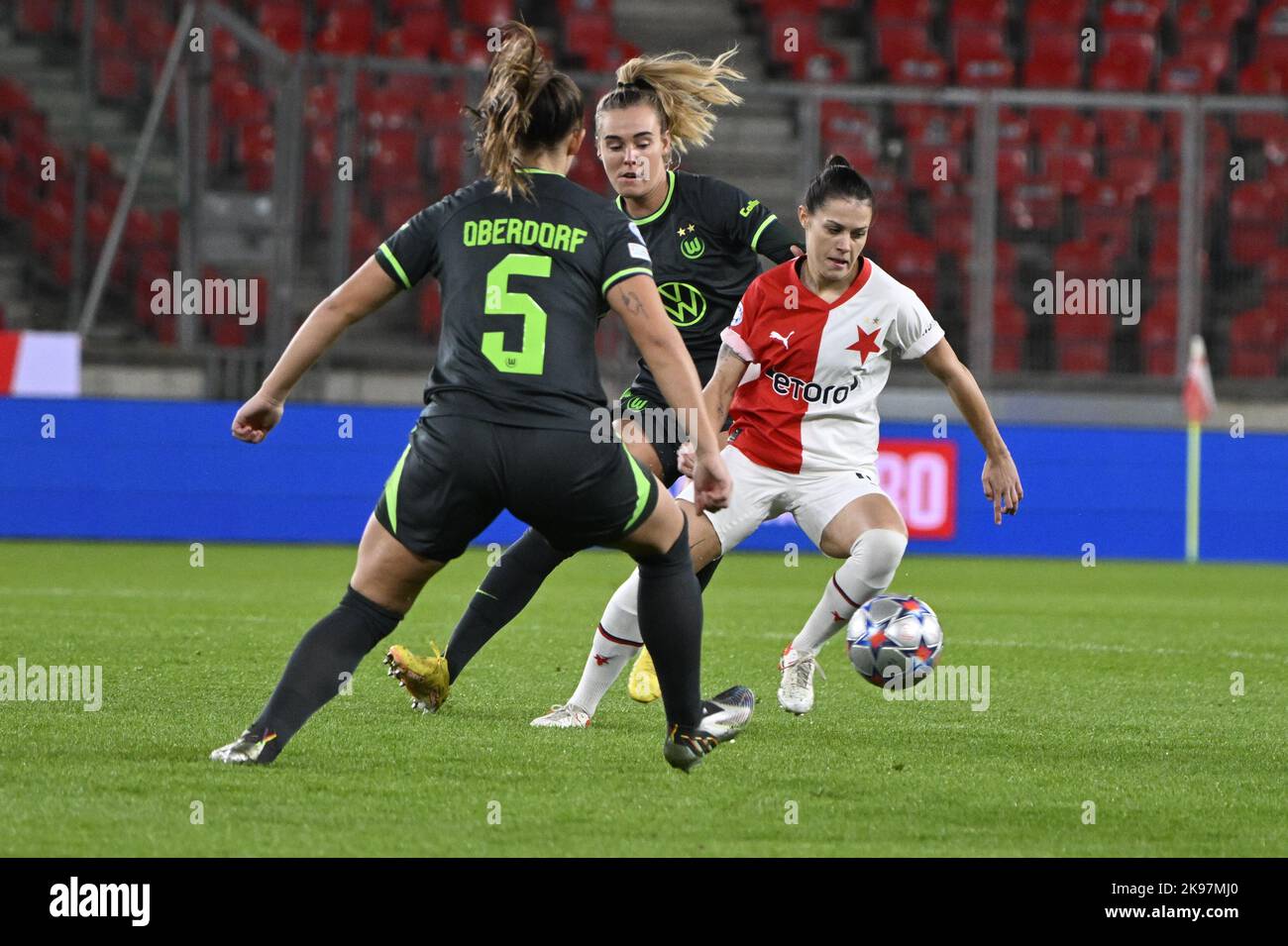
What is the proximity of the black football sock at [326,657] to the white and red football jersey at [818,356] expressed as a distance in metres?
2.02

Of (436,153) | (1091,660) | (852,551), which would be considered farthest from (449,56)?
(852,551)

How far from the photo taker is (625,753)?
18.2ft

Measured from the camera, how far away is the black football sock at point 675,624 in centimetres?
495

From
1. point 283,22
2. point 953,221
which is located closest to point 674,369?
point 953,221

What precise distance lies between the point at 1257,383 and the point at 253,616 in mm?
9427

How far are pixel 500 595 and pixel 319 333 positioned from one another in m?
1.80

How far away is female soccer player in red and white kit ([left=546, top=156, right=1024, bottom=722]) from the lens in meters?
6.22

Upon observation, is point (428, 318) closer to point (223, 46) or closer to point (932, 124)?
point (223, 46)

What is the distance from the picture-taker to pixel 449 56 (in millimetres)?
19406

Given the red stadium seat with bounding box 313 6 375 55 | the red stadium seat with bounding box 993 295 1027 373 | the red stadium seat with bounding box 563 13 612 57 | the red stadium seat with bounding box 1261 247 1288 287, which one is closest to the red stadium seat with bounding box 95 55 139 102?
the red stadium seat with bounding box 313 6 375 55

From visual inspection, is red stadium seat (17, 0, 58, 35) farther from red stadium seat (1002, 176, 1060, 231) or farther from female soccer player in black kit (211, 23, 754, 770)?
female soccer player in black kit (211, 23, 754, 770)

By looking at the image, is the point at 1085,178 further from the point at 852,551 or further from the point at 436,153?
the point at 852,551

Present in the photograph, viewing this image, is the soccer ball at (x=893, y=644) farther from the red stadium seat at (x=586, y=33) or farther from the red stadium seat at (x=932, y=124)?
the red stadium seat at (x=586, y=33)

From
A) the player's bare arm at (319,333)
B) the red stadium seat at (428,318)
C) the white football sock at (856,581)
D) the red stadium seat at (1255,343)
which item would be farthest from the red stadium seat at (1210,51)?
the player's bare arm at (319,333)
